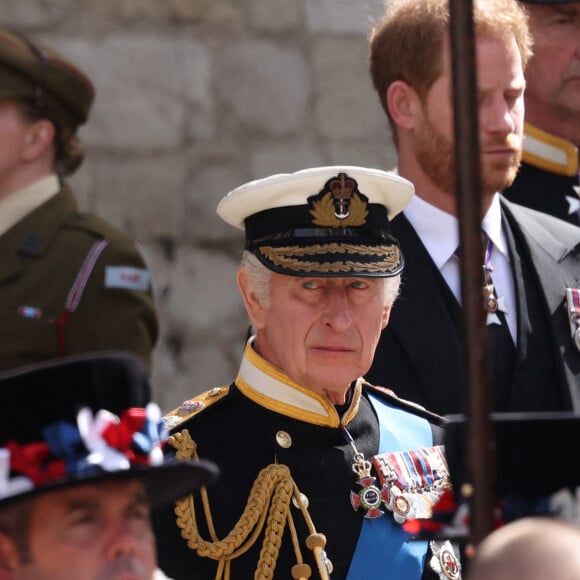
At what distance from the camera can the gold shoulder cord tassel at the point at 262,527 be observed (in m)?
3.94

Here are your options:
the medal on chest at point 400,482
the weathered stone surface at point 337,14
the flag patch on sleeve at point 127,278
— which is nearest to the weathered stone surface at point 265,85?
the weathered stone surface at point 337,14

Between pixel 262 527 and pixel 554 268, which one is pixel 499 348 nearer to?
pixel 554 268

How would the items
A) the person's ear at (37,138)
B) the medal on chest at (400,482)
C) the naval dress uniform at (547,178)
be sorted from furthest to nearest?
the naval dress uniform at (547,178)
the person's ear at (37,138)
the medal on chest at (400,482)

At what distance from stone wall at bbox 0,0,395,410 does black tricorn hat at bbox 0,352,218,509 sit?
2.77 m

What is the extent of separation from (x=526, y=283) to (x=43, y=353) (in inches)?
45.2

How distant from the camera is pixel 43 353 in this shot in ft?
14.9

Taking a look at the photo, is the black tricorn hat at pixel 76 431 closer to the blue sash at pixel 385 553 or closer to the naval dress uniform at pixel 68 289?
the blue sash at pixel 385 553

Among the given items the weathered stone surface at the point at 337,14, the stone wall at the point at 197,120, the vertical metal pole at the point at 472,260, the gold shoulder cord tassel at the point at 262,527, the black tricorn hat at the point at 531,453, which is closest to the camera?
the vertical metal pole at the point at 472,260

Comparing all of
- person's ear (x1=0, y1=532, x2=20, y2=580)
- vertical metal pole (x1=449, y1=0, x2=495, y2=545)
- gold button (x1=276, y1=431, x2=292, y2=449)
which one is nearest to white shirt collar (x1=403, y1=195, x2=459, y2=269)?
gold button (x1=276, y1=431, x2=292, y2=449)

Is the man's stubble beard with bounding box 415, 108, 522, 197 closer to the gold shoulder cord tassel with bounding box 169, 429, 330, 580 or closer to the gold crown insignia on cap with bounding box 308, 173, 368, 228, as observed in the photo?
the gold crown insignia on cap with bounding box 308, 173, 368, 228

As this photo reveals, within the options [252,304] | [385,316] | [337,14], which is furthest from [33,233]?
[337,14]

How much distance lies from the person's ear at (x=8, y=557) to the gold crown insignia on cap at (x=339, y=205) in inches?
51.2

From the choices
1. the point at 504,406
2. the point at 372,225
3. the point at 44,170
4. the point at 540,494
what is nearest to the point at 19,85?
the point at 44,170

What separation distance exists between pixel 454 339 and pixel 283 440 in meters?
0.63
